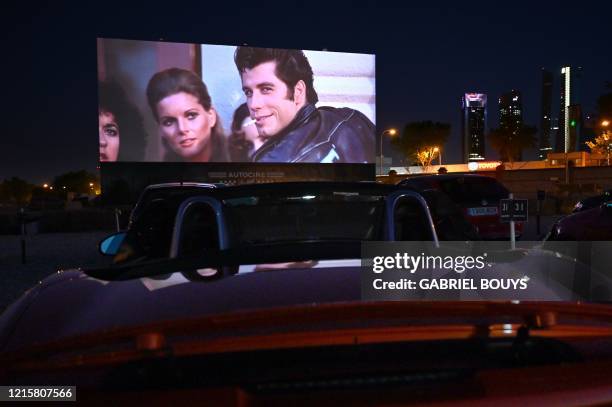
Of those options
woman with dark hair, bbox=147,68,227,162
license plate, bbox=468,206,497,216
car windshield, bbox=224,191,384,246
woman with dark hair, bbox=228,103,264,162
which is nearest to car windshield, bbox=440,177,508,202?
license plate, bbox=468,206,497,216

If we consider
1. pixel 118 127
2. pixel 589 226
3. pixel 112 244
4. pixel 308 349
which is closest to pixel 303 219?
pixel 112 244

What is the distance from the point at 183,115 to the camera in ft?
78.4

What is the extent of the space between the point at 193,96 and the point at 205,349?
23429 mm

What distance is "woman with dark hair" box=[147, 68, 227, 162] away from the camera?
23.8m

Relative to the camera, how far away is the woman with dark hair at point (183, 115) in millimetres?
23797

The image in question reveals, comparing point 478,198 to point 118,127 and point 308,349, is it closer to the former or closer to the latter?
point 308,349

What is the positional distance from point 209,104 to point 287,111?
3.04 m

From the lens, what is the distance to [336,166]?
25922mm

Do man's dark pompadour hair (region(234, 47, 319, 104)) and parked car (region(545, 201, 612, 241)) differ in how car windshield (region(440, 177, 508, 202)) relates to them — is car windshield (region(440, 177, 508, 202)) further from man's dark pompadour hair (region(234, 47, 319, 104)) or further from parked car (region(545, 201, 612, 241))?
man's dark pompadour hair (region(234, 47, 319, 104))

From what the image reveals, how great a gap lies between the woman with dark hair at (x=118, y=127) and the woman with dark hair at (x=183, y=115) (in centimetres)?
83

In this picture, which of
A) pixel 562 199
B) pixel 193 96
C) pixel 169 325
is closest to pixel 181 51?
pixel 193 96

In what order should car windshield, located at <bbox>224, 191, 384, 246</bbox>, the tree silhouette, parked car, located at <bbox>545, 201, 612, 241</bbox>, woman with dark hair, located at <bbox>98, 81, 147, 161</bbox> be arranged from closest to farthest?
1. car windshield, located at <bbox>224, 191, 384, 246</bbox>
2. parked car, located at <bbox>545, 201, 612, 241</bbox>
3. woman with dark hair, located at <bbox>98, 81, 147, 161</bbox>
4. the tree silhouette

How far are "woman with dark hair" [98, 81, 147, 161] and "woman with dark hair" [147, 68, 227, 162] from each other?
2.71 feet

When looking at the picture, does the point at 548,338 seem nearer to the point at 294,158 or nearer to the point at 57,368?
the point at 57,368
